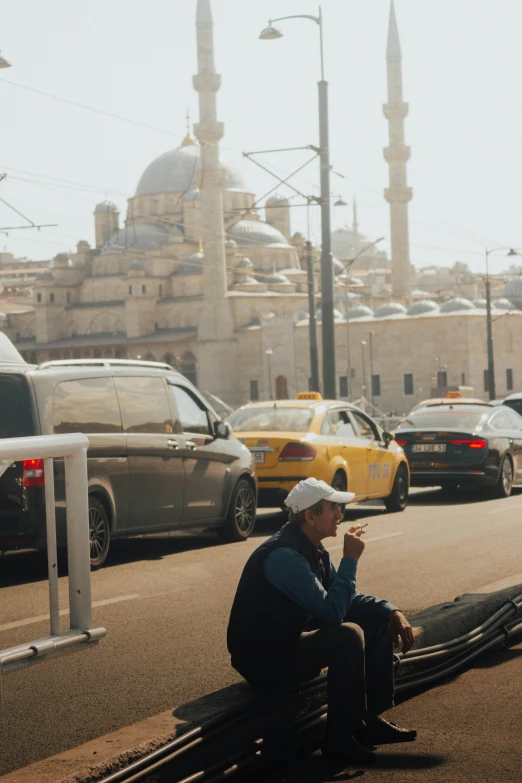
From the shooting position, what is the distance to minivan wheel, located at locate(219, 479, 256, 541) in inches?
449

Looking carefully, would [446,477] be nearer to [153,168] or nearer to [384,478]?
[384,478]

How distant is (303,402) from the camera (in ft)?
45.5

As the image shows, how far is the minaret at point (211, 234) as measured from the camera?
6781 cm

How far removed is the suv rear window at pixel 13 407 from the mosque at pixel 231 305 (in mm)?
60837

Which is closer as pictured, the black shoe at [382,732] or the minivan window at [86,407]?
the black shoe at [382,732]

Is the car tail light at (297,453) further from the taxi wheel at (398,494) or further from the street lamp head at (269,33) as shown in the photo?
the street lamp head at (269,33)

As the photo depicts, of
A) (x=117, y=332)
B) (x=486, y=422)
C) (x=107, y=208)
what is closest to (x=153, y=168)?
(x=107, y=208)

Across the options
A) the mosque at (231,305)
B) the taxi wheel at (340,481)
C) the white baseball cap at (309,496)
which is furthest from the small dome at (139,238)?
the white baseball cap at (309,496)

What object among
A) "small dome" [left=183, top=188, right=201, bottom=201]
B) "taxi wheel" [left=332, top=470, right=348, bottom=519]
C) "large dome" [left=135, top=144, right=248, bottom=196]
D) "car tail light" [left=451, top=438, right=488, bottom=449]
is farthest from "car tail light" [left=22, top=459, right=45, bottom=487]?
"large dome" [left=135, top=144, right=248, bottom=196]

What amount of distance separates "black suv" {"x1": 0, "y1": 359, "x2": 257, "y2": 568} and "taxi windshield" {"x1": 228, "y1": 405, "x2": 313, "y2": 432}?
65.8 inches

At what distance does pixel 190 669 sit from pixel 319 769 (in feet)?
5.07

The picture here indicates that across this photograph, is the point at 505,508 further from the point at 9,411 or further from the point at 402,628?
the point at 402,628

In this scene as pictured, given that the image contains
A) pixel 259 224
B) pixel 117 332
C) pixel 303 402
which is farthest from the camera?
pixel 259 224

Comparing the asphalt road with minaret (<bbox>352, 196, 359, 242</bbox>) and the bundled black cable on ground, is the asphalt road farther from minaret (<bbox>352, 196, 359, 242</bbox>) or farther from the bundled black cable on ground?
minaret (<bbox>352, 196, 359, 242</bbox>)
